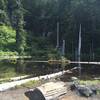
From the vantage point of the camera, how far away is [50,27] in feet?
136

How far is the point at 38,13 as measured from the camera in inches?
1763

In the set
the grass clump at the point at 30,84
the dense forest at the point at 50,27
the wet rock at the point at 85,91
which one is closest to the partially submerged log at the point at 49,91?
the wet rock at the point at 85,91

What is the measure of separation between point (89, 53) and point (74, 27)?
12.8ft

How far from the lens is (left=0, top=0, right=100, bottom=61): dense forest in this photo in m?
33.2

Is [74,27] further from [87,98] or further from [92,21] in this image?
[87,98]

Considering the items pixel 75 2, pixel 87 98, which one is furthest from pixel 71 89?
pixel 75 2

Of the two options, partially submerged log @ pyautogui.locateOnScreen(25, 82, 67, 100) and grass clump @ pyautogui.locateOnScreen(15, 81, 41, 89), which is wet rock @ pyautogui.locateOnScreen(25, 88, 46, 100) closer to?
partially submerged log @ pyautogui.locateOnScreen(25, 82, 67, 100)

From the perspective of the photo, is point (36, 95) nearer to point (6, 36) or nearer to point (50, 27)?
point (6, 36)

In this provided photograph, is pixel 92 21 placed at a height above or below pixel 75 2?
below

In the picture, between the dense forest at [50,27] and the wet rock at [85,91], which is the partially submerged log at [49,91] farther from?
the dense forest at [50,27]

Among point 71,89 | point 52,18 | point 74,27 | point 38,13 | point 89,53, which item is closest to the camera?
point 71,89

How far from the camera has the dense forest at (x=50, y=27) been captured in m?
33.2

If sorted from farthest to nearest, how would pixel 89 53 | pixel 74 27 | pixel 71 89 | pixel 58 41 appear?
pixel 58 41
pixel 74 27
pixel 89 53
pixel 71 89

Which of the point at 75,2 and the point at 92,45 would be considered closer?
the point at 92,45
